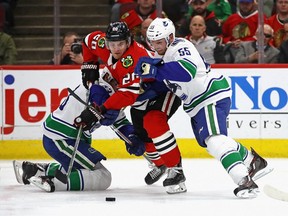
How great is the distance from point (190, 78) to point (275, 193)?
33.9 inches

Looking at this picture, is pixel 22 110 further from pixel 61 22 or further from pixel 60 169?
pixel 60 169

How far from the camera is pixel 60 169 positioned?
6363 millimetres

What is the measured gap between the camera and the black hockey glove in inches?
237

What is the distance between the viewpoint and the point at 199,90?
19.8 ft

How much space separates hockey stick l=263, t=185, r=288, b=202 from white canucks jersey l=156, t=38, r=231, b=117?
0.62m

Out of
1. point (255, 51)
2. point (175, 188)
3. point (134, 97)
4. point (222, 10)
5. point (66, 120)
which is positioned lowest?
point (175, 188)

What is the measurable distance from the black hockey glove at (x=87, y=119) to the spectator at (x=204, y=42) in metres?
2.65

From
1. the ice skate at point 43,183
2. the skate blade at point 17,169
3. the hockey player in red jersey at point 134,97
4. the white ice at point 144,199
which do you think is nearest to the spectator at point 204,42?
the white ice at point 144,199

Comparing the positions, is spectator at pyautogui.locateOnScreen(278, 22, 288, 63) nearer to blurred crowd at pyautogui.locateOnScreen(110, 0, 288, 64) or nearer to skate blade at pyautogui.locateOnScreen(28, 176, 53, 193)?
blurred crowd at pyautogui.locateOnScreen(110, 0, 288, 64)

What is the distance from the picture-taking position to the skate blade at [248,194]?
587cm

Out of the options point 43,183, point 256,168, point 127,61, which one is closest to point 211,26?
point 256,168

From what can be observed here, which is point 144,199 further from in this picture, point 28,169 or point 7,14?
point 7,14

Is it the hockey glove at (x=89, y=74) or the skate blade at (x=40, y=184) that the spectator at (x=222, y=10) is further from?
the skate blade at (x=40, y=184)

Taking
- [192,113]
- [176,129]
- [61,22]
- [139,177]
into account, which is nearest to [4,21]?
[61,22]
